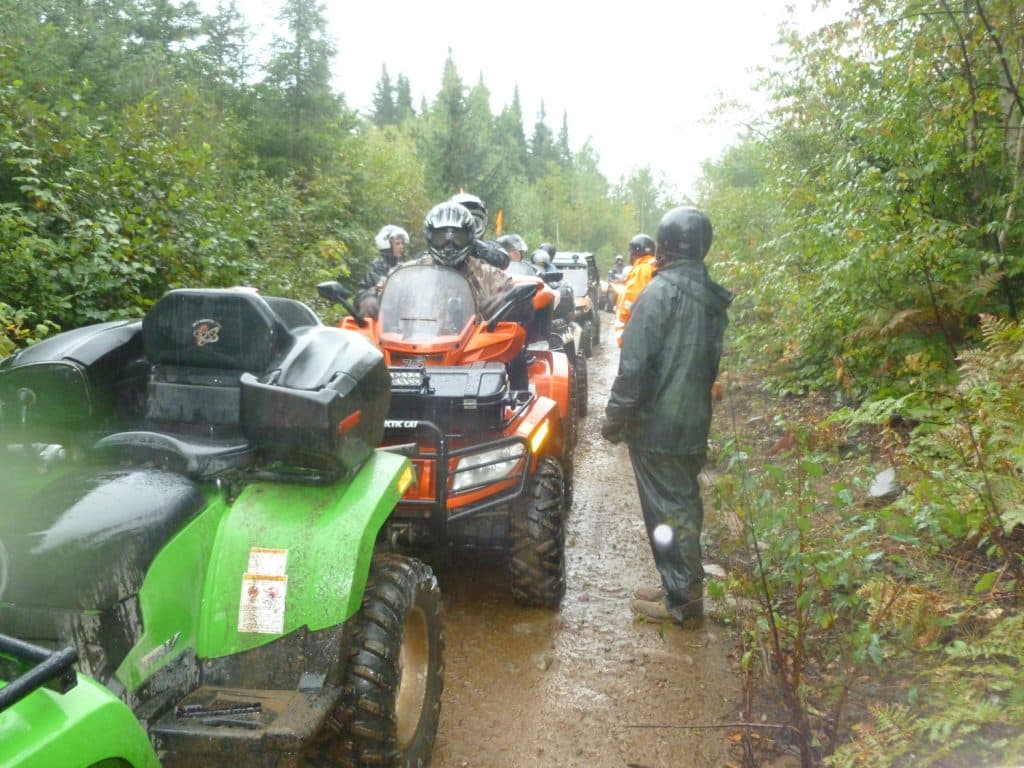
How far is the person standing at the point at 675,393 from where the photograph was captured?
4.24m

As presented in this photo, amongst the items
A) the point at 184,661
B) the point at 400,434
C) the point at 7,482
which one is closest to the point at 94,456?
the point at 7,482

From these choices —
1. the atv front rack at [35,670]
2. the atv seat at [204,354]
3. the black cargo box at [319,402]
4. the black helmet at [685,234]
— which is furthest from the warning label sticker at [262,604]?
the black helmet at [685,234]

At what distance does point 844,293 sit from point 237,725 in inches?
248

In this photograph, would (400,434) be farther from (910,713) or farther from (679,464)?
(910,713)

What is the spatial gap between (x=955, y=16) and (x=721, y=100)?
267 inches

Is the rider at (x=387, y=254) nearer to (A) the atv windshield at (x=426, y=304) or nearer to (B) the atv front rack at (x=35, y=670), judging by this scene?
(A) the atv windshield at (x=426, y=304)

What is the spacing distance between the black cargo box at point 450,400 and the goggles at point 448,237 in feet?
5.73

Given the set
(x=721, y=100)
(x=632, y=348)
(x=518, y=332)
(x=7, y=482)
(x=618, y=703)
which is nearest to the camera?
(x=7, y=482)

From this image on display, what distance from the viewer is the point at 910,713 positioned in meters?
2.89

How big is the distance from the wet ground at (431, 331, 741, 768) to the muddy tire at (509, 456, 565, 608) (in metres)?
0.18

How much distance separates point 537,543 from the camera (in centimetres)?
423

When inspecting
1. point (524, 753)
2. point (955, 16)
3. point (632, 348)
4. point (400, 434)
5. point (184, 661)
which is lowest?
point (524, 753)

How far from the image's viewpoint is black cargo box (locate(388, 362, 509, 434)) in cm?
406

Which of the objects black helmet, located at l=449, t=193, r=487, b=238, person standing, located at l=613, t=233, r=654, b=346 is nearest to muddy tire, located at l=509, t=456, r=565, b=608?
person standing, located at l=613, t=233, r=654, b=346
